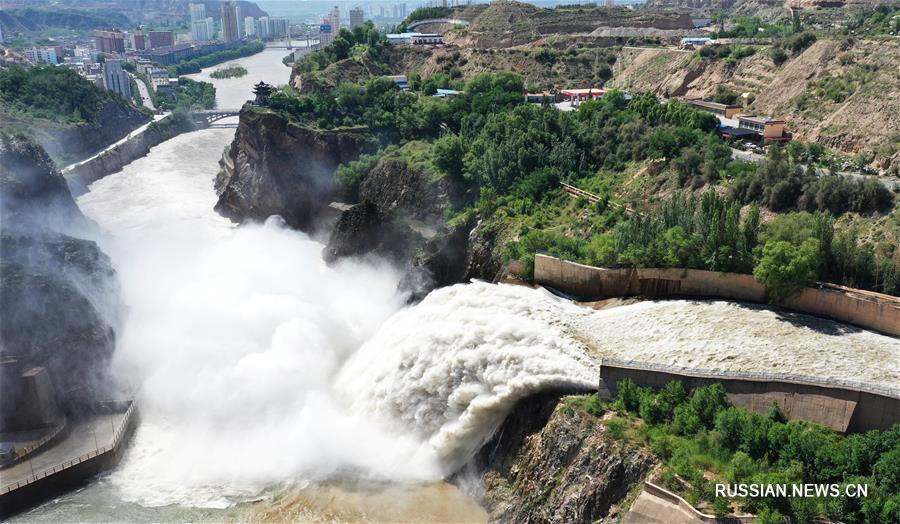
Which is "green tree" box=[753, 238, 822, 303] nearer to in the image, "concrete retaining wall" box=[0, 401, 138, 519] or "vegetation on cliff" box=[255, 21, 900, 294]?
"vegetation on cliff" box=[255, 21, 900, 294]

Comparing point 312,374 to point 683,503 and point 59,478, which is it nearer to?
point 59,478

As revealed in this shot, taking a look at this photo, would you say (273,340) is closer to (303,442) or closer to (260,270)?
(303,442)

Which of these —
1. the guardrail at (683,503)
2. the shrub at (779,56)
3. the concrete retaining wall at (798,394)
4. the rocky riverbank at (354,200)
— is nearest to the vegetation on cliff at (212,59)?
the rocky riverbank at (354,200)

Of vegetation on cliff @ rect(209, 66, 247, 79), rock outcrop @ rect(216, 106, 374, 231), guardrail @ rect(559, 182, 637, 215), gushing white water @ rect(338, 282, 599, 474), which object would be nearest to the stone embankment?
rock outcrop @ rect(216, 106, 374, 231)

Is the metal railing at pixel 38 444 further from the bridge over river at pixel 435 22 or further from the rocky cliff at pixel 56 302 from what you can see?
the bridge over river at pixel 435 22

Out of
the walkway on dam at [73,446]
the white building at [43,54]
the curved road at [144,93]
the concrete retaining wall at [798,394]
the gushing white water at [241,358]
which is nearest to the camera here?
the concrete retaining wall at [798,394]

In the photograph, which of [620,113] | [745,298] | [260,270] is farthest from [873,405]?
[260,270]
